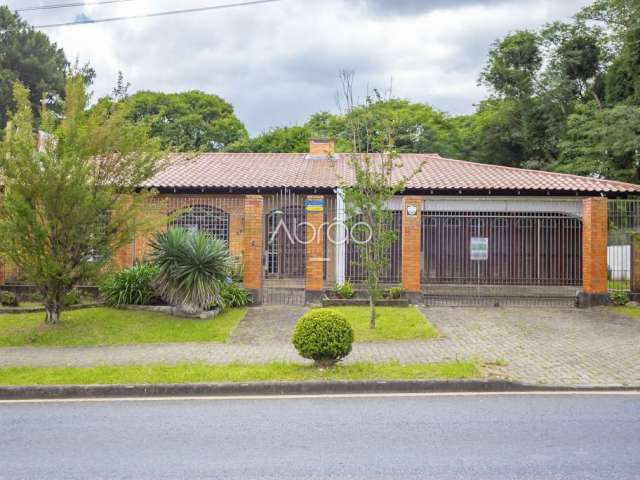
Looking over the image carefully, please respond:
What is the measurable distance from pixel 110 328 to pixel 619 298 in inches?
475

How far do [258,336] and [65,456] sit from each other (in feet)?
21.4

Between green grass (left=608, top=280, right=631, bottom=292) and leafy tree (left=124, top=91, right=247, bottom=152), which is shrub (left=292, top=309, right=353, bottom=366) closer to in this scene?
green grass (left=608, top=280, right=631, bottom=292)

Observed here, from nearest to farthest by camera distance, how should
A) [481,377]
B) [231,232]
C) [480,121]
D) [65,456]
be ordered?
[65,456]
[481,377]
[231,232]
[480,121]

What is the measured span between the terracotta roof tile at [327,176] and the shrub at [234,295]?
5251 mm

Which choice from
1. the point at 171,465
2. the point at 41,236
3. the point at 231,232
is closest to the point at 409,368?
the point at 171,465

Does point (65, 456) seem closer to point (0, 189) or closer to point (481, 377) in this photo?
point (481, 377)

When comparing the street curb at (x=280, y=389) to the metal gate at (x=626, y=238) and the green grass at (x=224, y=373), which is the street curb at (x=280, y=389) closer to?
the green grass at (x=224, y=373)

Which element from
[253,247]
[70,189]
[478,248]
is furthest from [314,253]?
[70,189]

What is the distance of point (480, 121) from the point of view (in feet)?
126

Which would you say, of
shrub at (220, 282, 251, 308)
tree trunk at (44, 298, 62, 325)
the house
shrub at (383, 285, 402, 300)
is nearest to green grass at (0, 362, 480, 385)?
tree trunk at (44, 298, 62, 325)

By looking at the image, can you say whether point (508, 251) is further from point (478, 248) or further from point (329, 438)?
point (329, 438)

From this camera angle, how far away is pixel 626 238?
55.5 ft

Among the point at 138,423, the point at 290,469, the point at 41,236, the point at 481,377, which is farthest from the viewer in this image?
the point at 41,236

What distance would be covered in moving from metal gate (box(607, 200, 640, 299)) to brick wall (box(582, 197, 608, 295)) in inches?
30.1
